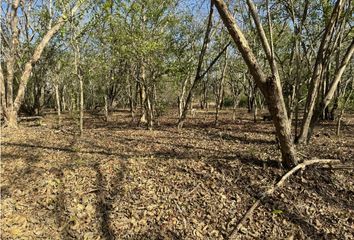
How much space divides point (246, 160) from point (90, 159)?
3.38m

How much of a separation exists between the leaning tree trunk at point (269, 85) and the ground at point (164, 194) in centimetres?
50

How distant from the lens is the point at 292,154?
5.81 meters

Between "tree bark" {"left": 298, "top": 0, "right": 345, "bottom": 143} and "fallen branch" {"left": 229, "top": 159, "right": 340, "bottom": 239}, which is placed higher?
"tree bark" {"left": 298, "top": 0, "right": 345, "bottom": 143}

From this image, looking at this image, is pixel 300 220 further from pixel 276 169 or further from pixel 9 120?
pixel 9 120

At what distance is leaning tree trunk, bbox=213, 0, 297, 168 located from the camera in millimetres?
4980

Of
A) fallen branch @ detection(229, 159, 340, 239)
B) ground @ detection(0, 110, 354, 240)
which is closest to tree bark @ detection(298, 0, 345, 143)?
ground @ detection(0, 110, 354, 240)

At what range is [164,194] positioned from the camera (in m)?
5.20

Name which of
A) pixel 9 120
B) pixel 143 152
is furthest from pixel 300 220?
pixel 9 120

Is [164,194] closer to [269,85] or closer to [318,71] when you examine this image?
[269,85]

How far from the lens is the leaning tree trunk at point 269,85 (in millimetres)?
4980

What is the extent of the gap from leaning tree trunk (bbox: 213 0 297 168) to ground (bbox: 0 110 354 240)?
503 millimetres

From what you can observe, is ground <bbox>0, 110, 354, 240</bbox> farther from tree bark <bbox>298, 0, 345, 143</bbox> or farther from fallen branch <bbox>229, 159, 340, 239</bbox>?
tree bark <bbox>298, 0, 345, 143</bbox>

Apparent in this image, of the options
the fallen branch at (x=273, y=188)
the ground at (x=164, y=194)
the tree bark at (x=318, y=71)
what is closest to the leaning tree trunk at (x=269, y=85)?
the fallen branch at (x=273, y=188)

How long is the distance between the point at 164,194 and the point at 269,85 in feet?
8.76
